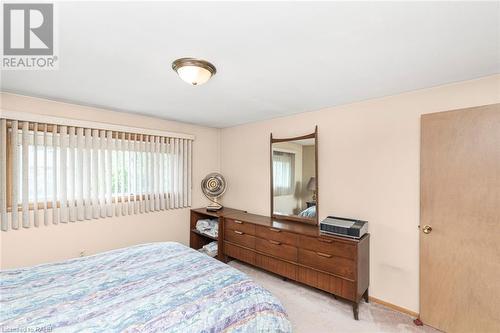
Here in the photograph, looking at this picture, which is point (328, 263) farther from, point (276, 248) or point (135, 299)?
point (135, 299)

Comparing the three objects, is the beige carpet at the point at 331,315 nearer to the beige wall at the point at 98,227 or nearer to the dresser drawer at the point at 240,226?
the dresser drawer at the point at 240,226

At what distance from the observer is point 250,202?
3711mm

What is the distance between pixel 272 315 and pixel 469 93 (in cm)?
246

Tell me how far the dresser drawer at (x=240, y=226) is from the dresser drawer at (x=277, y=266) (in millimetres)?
328

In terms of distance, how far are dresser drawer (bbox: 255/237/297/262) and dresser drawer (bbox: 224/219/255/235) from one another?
16cm

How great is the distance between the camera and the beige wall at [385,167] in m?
2.16

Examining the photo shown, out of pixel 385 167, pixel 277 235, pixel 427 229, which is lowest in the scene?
pixel 277 235

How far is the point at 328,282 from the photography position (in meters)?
2.31

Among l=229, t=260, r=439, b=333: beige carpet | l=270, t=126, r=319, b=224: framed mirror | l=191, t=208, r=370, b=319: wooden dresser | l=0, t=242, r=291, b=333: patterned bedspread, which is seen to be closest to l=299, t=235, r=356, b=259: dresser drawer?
l=191, t=208, r=370, b=319: wooden dresser

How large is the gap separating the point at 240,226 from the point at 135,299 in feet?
6.05

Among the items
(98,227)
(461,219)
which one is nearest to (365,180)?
(461,219)

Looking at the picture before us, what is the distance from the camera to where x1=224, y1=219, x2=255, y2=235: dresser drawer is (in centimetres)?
301

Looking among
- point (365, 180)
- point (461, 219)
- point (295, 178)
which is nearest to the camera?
point (461, 219)

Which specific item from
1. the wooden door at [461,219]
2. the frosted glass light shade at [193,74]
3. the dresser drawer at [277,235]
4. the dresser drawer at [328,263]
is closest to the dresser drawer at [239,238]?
the dresser drawer at [277,235]
